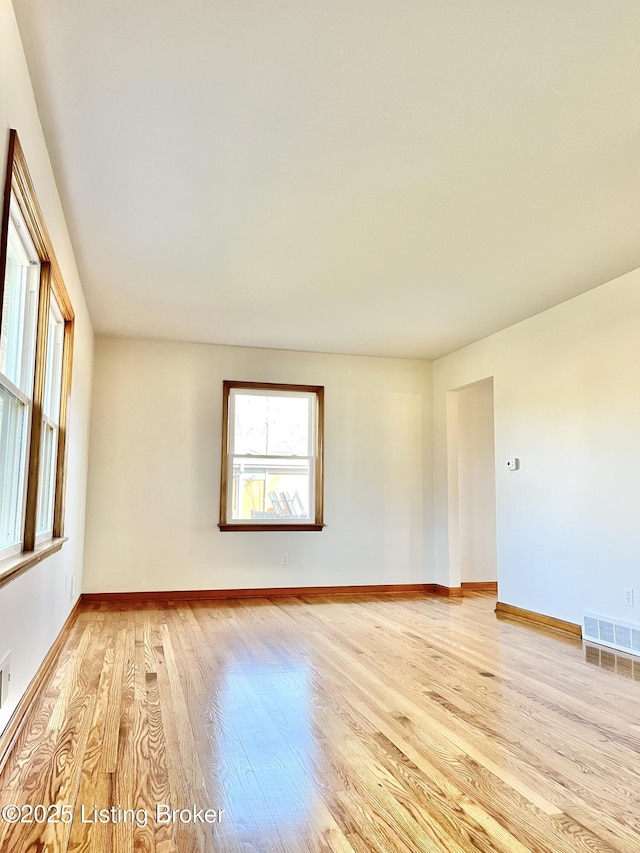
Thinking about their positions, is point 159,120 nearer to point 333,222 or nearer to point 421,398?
point 333,222

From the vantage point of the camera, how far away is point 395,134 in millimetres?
2533

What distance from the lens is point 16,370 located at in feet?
9.23

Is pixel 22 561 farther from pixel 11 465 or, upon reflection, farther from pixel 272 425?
pixel 272 425

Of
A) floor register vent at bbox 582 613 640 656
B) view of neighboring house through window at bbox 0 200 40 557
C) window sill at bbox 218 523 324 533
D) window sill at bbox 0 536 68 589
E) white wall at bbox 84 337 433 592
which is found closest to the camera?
window sill at bbox 0 536 68 589

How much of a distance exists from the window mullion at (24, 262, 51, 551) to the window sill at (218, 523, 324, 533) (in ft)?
9.80

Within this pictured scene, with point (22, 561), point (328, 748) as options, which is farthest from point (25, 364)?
point (328, 748)

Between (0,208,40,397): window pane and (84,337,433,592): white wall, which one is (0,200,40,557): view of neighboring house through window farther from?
(84,337,433,592): white wall

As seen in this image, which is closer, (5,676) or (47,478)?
(5,676)

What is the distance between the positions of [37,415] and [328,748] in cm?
207

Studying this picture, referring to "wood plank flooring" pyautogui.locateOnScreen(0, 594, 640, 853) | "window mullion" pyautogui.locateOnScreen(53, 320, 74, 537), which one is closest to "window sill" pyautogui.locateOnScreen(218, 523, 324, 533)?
"wood plank flooring" pyautogui.locateOnScreen(0, 594, 640, 853)

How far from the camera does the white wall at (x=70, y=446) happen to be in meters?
1.94

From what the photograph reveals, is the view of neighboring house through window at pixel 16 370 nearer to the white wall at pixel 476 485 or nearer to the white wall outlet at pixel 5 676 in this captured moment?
the white wall outlet at pixel 5 676

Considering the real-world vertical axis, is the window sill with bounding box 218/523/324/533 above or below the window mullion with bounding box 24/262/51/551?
below

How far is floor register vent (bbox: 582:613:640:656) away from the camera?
12.7 feet
